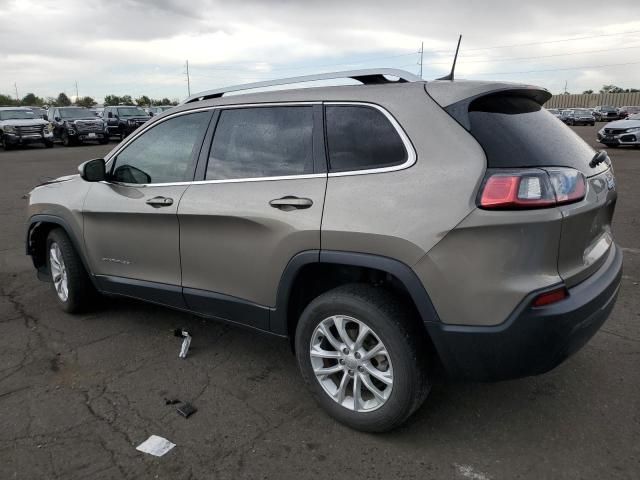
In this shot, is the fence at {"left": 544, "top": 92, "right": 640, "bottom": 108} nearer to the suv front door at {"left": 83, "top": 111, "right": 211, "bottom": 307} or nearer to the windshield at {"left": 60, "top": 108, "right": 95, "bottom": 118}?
the windshield at {"left": 60, "top": 108, "right": 95, "bottom": 118}

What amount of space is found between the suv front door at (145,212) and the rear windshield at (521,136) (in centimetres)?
178

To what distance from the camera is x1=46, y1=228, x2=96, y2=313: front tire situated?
4.35 meters

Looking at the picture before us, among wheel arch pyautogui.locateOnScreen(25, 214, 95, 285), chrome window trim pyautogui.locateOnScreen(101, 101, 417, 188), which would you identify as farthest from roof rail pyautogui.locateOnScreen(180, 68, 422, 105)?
wheel arch pyautogui.locateOnScreen(25, 214, 95, 285)

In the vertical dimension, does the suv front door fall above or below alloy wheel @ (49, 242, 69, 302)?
above

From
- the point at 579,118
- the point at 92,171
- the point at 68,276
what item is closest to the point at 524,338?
the point at 92,171

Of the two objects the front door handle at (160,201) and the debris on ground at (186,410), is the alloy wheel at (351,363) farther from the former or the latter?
the front door handle at (160,201)

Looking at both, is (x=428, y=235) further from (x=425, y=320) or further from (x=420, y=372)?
(x=420, y=372)

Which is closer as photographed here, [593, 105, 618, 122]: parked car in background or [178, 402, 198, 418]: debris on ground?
[178, 402, 198, 418]: debris on ground

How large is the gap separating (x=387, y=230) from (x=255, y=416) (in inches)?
52.4

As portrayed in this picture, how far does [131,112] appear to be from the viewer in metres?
28.9

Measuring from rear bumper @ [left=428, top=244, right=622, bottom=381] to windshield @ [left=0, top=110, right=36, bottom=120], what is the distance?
2725 centimetres

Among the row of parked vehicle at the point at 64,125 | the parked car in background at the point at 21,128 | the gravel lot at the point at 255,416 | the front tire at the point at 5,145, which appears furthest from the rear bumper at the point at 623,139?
the front tire at the point at 5,145

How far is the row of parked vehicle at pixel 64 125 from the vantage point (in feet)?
78.8

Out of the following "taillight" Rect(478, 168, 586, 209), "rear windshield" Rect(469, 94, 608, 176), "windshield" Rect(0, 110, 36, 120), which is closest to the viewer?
"taillight" Rect(478, 168, 586, 209)
